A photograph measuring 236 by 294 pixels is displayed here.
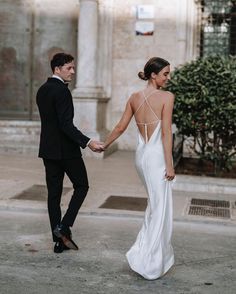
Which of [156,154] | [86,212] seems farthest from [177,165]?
[156,154]

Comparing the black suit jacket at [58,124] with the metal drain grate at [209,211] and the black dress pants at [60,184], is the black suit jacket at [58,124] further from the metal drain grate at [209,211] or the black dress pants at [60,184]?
the metal drain grate at [209,211]

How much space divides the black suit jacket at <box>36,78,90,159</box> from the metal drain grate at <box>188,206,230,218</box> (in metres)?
2.31

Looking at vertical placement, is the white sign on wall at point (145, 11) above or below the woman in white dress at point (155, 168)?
above

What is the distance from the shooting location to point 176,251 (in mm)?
5664

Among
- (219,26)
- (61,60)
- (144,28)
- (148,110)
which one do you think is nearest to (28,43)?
(144,28)

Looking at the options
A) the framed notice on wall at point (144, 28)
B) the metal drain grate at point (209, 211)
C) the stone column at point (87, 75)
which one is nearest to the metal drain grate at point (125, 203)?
the metal drain grate at point (209, 211)

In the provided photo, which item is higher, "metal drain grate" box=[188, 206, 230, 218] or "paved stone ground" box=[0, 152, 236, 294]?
"paved stone ground" box=[0, 152, 236, 294]

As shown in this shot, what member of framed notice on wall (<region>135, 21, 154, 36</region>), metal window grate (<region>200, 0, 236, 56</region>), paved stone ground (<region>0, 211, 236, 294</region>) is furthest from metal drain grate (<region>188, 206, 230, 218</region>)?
framed notice on wall (<region>135, 21, 154, 36</region>)

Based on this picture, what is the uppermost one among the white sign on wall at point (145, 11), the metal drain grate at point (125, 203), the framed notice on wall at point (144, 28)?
the white sign on wall at point (145, 11)

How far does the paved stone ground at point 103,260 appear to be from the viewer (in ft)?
15.2

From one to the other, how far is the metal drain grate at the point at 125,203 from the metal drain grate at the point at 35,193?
30.3 inches

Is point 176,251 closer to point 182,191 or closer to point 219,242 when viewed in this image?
point 219,242

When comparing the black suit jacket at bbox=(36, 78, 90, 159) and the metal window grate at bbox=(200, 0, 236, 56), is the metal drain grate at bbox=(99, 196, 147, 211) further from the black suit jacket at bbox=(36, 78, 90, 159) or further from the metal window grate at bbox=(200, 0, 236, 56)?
the metal window grate at bbox=(200, 0, 236, 56)

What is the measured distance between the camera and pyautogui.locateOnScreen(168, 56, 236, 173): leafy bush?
28.6 ft
